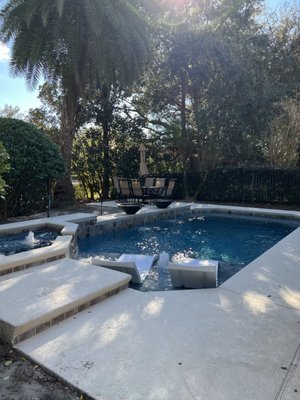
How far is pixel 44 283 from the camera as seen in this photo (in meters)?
3.63

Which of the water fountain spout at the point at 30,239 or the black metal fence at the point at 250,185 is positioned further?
the black metal fence at the point at 250,185

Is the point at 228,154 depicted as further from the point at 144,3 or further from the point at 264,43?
the point at 144,3

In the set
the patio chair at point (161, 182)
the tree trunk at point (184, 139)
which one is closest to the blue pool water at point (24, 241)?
the patio chair at point (161, 182)

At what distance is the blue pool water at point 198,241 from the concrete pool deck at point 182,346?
1.26 meters

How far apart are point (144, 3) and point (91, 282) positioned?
9.38 meters

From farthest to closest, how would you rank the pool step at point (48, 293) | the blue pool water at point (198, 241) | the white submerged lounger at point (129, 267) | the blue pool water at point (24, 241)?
the blue pool water at point (198, 241), the blue pool water at point (24, 241), the white submerged lounger at point (129, 267), the pool step at point (48, 293)

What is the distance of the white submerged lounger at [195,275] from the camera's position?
396 cm

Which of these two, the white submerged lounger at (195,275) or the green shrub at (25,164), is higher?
the green shrub at (25,164)

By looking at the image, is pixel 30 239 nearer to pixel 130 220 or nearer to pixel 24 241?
pixel 24 241

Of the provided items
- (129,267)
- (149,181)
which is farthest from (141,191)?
(129,267)

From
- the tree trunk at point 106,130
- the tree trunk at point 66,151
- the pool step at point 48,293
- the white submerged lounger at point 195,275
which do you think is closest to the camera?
the pool step at point 48,293

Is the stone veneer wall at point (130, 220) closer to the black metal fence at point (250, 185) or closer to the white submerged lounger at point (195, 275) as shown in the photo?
the black metal fence at point (250, 185)

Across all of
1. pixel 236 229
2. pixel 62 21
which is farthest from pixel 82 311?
pixel 62 21

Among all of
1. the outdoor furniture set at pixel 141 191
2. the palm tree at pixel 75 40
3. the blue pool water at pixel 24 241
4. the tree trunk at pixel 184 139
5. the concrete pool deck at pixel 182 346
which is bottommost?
the concrete pool deck at pixel 182 346
